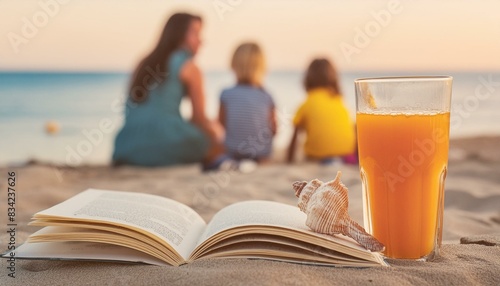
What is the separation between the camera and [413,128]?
1.60 metres

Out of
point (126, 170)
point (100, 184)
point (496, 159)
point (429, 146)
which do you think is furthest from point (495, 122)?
point (429, 146)

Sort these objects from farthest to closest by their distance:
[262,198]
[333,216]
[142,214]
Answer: [262,198] < [142,214] < [333,216]

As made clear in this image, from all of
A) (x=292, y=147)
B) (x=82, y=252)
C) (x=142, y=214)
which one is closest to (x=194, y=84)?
(x=292, y=147)

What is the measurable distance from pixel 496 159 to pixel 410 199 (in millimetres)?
3443

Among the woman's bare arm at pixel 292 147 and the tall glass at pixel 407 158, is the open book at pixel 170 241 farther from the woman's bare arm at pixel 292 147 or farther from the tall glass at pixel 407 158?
the woman's bare arm at pixel 292 147

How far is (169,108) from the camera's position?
5090 mm

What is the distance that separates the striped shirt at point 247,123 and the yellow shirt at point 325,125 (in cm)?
32

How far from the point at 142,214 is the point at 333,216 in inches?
21.8

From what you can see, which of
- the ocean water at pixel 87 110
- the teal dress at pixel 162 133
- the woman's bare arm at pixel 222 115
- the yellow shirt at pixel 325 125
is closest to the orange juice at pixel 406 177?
the ocean water at pixel 87 110

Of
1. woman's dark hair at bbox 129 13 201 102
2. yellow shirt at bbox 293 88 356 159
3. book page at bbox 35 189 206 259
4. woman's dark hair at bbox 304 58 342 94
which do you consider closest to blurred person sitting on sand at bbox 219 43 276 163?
yellow shirt at bbox 293 88 356 159

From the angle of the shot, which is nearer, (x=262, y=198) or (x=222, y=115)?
(x=262, y=198)

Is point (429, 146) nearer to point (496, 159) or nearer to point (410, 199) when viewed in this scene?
point (410, 199)

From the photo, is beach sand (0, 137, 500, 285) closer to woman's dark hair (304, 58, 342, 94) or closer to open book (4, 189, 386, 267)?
open book (4, 189, 386, 267)

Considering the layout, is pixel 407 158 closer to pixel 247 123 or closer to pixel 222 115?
pixel 247 123
